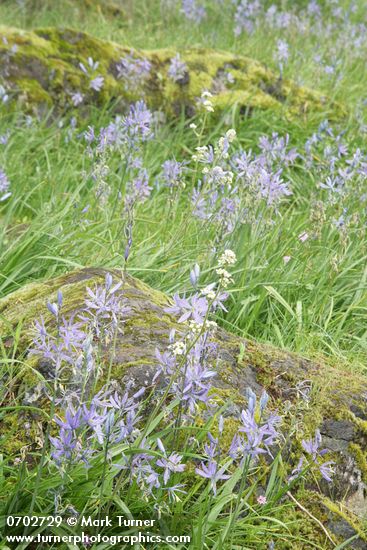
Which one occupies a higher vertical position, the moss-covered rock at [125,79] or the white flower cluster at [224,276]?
the white flower cluster at [224,276]

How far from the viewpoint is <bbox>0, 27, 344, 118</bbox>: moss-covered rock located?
18.7 feet

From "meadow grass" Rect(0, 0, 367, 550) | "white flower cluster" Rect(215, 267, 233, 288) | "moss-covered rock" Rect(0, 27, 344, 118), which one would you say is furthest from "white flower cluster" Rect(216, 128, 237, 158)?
"moss-covered rock" Rect(0, 27, 344, 118)

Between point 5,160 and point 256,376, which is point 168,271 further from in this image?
point 5,160

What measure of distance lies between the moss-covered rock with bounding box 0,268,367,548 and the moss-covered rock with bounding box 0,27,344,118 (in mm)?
3101

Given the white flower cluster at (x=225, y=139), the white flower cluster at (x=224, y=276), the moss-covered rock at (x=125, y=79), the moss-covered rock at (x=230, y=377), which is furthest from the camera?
the moss-covered rock at (x=125, y=79)

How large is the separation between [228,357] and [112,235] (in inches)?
63.2

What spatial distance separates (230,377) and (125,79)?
13.2ft

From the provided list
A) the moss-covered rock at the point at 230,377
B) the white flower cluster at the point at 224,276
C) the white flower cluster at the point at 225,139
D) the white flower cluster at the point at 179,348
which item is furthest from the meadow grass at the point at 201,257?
the white flower cluster at the point at 225,139

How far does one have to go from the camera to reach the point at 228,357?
2508 millimetres

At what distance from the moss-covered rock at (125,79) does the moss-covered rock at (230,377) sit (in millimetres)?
3101

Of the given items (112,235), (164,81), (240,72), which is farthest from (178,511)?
(240,72)

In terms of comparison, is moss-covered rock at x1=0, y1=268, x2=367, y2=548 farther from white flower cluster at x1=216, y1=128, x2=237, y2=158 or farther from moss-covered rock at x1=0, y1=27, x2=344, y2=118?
moss-covered rock at x1=0, y1=27, x2=344, y2=118

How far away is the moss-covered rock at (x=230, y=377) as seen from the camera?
2230mm

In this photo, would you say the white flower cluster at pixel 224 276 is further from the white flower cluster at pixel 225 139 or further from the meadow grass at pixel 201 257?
the white flower cluster at pixel 225 139
